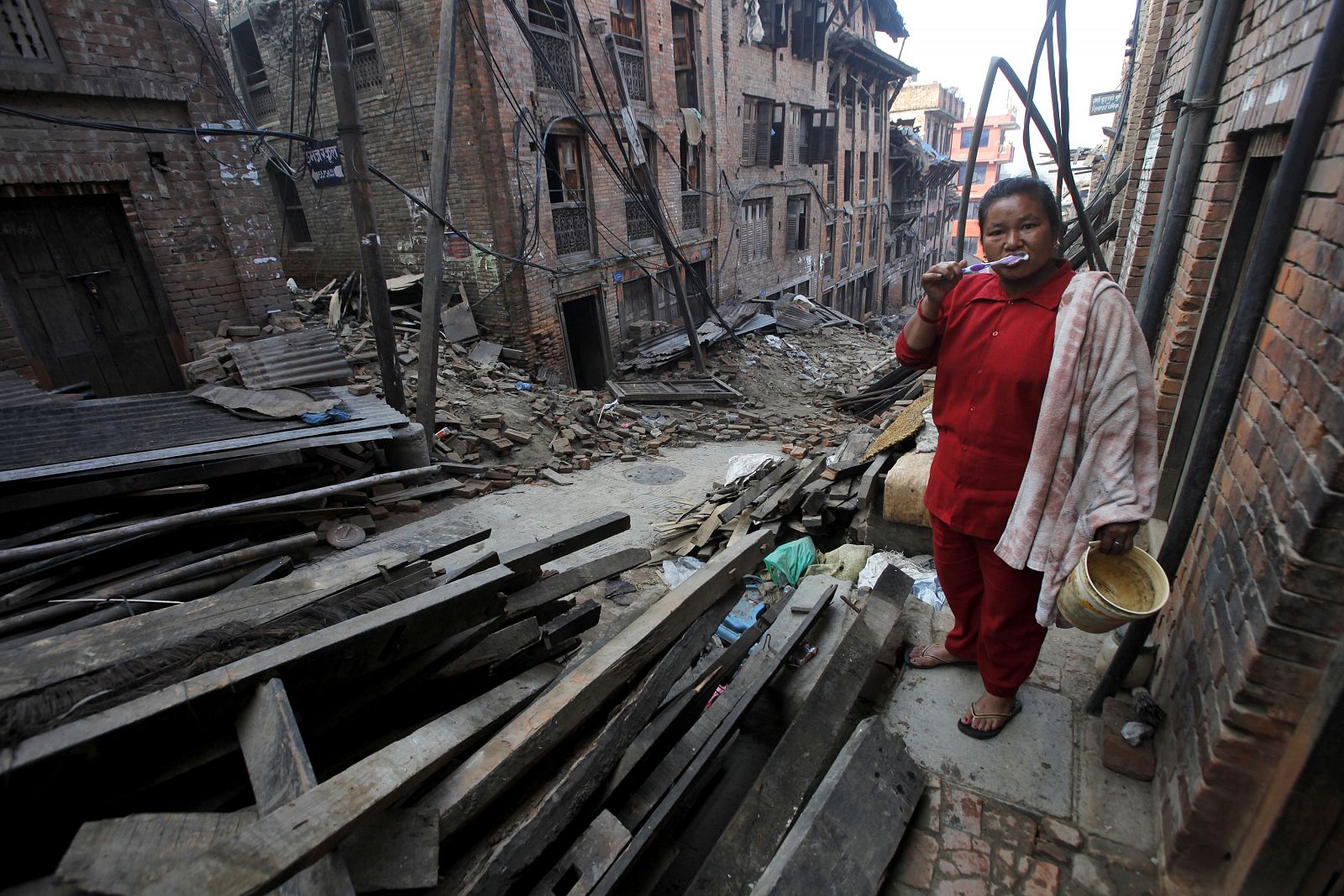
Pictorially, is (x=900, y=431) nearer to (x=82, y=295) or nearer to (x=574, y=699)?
(x=574, y=699)

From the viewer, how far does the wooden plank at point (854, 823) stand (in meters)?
1.83

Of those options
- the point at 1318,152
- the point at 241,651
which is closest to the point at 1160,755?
the point at 1318,152

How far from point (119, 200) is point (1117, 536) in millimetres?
9340

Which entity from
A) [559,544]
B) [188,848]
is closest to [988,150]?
[559,544]

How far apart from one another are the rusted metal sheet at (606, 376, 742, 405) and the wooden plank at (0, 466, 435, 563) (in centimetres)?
689

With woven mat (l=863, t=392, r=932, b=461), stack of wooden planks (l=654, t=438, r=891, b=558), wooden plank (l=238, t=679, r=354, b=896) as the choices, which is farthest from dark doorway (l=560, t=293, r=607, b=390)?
wooden plank (l=238, t=679, r=354, b=896)

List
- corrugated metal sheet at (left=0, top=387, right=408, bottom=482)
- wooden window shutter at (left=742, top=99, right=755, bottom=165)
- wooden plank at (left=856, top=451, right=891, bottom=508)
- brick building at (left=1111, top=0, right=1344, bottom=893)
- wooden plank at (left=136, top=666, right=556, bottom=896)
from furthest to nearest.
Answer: wooden window shutter at (left=742, top=99, right=755, bottom=165) → wooden plank at (left=856, top=451, right=891, bottom=508) → corrugated metal sheet at (left=0, top=387, right=408, bottom=482) → brick building at (left=1111, top=0, right=1344, bottom=893) → wooden plank at (left=136, top=666, right=556, bottom=896)

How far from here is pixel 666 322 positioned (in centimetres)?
1567

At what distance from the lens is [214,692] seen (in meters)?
1.58

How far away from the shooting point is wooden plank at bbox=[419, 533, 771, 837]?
1684 millimetres

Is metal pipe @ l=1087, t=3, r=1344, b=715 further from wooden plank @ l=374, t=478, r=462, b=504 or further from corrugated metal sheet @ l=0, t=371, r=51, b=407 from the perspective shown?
corrugated metal sheet @ l=0, t=371, r=51, b=407

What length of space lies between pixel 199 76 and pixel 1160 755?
9891mm

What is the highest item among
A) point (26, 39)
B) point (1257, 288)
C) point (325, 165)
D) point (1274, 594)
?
point (26, 39)

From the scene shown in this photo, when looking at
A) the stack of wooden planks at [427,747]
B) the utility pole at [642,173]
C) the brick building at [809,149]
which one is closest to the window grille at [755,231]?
the brick building at [809,149]
